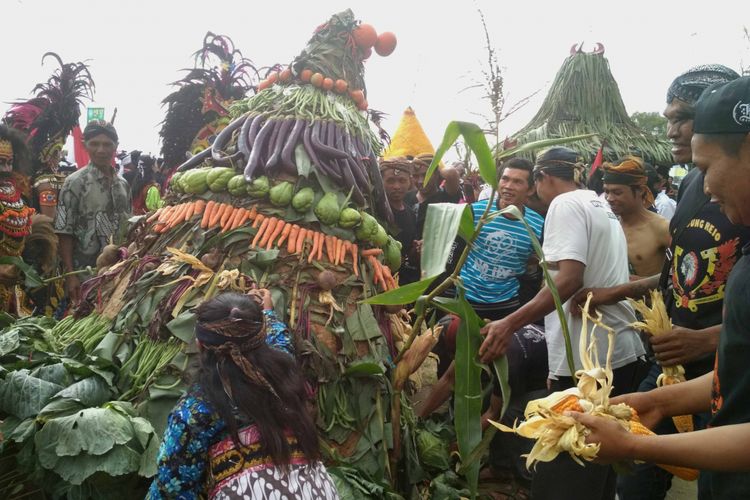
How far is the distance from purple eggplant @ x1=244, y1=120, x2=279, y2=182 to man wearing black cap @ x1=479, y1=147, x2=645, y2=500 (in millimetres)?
1439

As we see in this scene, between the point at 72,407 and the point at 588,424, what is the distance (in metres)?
2.15

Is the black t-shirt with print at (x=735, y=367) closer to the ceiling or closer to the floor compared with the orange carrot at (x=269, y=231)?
closer to the floor

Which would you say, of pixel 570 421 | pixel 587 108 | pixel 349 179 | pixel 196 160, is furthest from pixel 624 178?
pixel 587 108


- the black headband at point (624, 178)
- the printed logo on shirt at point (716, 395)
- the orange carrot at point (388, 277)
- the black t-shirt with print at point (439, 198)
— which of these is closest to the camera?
the printed logo on shirt at point (716, 395)

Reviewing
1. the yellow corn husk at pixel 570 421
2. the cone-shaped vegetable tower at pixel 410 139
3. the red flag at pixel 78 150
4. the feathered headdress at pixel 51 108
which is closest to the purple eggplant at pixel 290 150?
the yellow corn husk at pixel 570 421

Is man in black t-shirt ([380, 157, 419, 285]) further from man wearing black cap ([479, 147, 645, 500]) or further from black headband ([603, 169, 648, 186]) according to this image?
man wearing black cap ([479, 147, 645, 500])

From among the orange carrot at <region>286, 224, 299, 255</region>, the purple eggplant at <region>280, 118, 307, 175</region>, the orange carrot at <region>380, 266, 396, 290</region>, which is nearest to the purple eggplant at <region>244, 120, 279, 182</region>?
the purple eggplant at <region>280, 118, 307, 175</region>

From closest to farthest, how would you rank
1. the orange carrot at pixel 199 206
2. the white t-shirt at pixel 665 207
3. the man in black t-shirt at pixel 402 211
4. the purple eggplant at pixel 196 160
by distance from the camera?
the orange carrot at pixel 199 206 → the purple eggplant at pixel 196 160 → the man in black t-shirt at pixel 402 211 → the white t-shirt at pixel 665 207

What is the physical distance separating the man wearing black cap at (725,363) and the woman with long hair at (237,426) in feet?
3.34

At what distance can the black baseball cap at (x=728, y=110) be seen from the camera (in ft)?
5.19

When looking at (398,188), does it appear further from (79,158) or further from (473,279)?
(79,158)

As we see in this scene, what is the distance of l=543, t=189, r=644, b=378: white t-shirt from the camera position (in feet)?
10.3

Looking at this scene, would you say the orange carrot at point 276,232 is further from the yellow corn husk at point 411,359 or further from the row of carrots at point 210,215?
the yellow corn husk at point 411,359

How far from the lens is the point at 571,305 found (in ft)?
10.7
